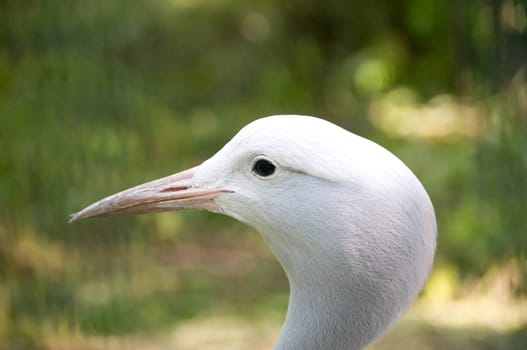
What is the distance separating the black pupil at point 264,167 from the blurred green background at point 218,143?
2.95 ft

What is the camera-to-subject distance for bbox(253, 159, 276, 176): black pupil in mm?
1950

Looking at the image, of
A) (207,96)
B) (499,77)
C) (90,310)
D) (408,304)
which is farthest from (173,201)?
(207,96)

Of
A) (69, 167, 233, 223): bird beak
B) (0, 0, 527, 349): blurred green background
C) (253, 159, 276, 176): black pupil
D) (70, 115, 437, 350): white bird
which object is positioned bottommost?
(70, 115, 437, 350): white bird

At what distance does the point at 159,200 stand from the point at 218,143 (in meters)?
4.99

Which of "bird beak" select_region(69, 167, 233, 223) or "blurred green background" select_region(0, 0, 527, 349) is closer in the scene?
"bird beak" select_region(69, 167, 233, 223)

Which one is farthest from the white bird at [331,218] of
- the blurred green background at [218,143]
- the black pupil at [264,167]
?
the blurred green background at [218,143]

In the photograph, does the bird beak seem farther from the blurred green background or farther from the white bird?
the blurred green background

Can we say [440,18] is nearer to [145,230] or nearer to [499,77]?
[145,230]

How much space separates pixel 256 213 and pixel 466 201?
392 cm

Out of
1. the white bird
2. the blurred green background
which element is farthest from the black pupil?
the blurred green background

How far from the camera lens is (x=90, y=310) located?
15.9 ft

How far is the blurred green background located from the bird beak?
101cm

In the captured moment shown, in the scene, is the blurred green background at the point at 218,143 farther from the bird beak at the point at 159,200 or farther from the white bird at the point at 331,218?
the bird beak at the point at 159,200

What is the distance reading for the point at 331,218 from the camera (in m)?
1.89
